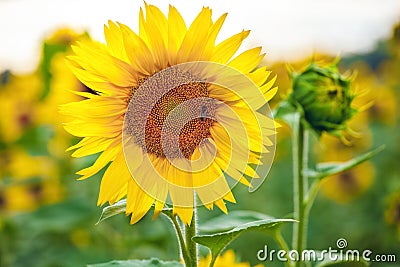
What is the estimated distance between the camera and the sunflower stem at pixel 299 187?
1.09m

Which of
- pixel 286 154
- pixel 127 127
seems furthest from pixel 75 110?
pixel 286 154

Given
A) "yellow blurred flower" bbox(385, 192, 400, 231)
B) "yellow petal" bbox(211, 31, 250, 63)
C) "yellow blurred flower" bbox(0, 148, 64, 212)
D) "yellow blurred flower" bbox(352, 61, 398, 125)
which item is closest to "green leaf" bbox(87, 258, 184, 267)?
"yellow petal" bbox(211, 31, 250, 63)

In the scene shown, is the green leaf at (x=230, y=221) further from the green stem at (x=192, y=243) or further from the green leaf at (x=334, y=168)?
the green stem at (x=192, y=243)

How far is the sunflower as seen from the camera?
0.78 m

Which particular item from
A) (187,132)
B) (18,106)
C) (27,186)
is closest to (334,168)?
(187,132)

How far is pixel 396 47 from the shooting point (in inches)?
144

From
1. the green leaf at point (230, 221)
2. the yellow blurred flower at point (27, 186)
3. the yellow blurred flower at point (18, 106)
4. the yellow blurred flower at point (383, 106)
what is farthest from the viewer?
the yellow blurred flower at point (383, 106)

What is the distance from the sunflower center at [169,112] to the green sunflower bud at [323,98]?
34 centimetres

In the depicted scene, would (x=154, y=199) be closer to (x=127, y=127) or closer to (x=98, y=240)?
(x=127, y=127)

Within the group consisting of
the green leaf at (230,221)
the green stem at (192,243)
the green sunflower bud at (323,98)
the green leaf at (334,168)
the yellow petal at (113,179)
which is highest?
the green sunflower bud at (323,98)

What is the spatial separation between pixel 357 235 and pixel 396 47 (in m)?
A: 1.41

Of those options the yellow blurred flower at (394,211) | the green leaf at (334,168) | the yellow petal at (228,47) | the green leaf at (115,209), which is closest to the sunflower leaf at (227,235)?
the green leaf at (115,209)

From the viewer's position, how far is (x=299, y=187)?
113 centimetres

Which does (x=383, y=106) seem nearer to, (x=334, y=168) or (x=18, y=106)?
(x=18, y=106)
